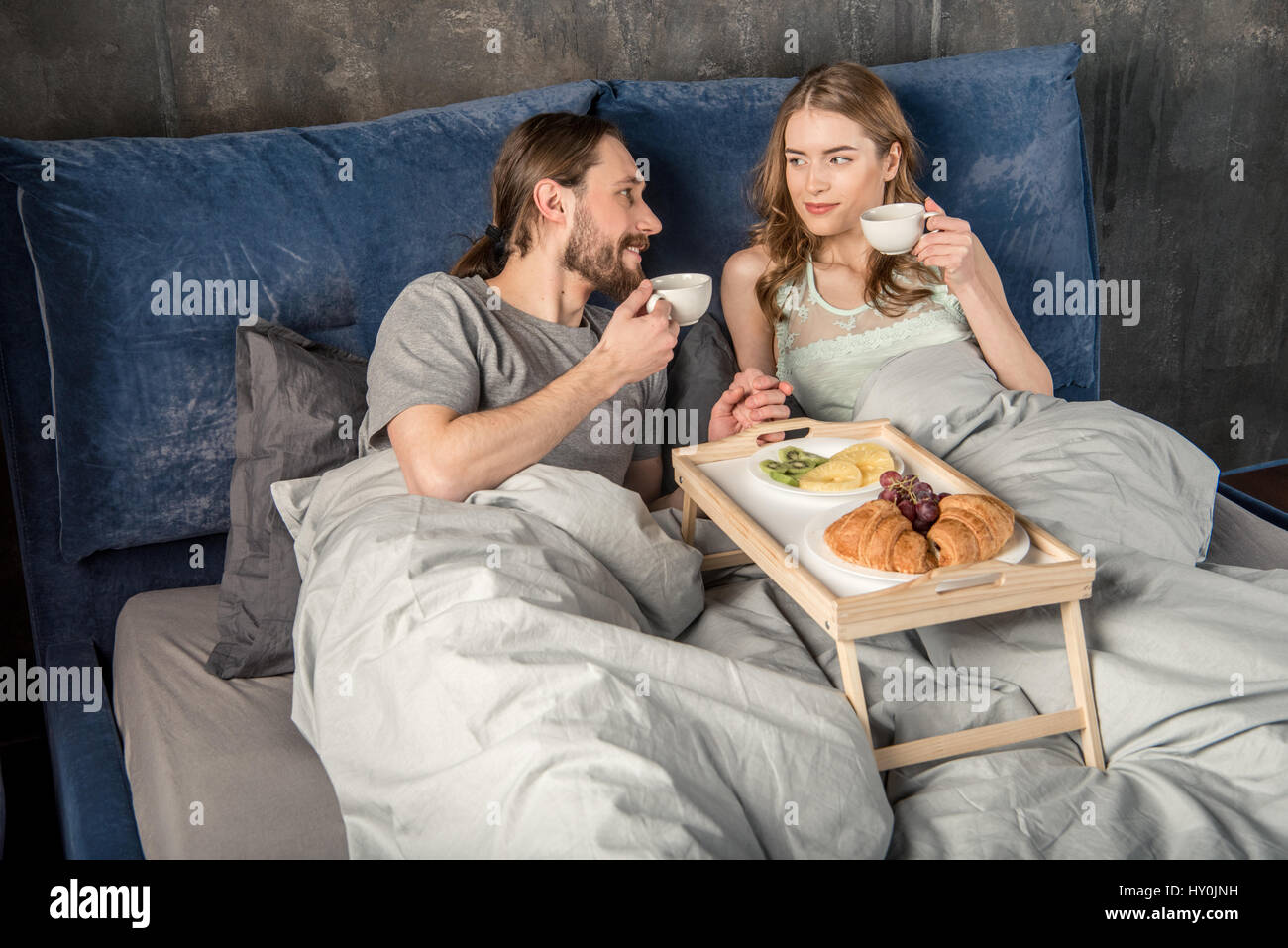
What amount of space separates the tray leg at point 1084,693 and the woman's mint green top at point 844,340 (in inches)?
30.0

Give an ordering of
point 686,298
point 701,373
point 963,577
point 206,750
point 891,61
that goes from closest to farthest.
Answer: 1. point 963,577
2. point 206,750
3. point 686,298
4. point 701,373
5. point 891,61

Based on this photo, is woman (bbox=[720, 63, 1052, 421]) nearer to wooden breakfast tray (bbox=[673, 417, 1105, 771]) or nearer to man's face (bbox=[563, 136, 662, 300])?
man's face (bbox=[563, 136, 662, 300])

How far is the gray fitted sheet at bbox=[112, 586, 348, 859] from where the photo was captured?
4.26 feet

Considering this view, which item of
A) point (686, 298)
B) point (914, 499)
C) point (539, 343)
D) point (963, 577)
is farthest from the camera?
point (539, 343)

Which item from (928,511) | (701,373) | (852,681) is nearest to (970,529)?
(928,511)

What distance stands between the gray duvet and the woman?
0.44 m

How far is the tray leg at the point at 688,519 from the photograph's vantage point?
1.71m

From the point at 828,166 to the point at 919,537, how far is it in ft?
3.21

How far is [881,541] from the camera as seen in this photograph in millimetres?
1243

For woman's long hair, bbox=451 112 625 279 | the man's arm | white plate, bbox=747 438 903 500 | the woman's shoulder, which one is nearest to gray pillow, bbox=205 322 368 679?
the man's arm

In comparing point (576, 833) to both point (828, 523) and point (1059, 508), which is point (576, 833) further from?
point (1059, 508)

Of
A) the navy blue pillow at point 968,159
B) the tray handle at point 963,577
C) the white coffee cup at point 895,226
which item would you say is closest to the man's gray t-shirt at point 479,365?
the navy blue pillow at point 968,159

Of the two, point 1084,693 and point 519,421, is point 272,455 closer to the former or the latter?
point 519,421
